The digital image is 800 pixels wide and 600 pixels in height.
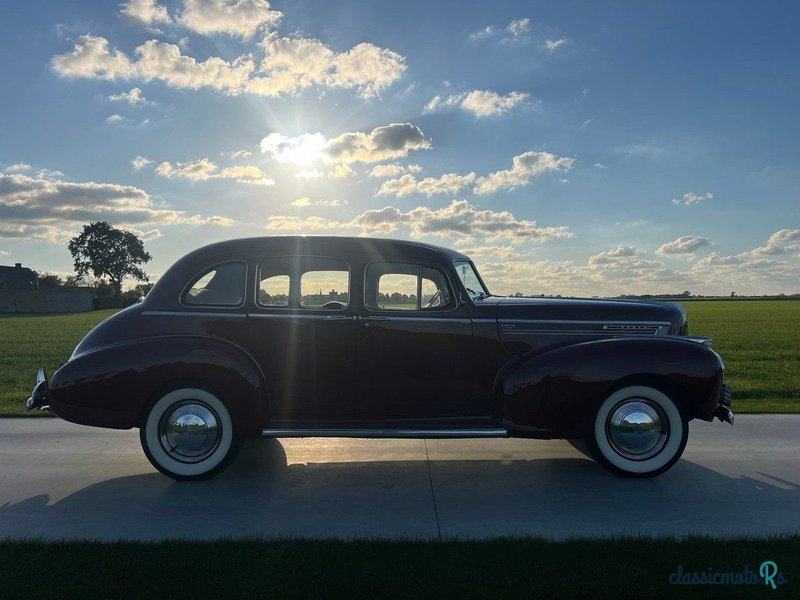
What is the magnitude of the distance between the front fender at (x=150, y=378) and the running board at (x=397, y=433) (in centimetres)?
22

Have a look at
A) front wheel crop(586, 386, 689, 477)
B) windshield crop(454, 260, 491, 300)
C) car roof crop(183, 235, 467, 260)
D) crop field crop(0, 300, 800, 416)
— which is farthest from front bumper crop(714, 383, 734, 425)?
crop field crop(0, 300, 800, 416)

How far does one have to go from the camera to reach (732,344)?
16.5 m

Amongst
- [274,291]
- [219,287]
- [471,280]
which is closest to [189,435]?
[219,287]

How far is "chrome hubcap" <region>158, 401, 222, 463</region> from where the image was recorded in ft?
14.4

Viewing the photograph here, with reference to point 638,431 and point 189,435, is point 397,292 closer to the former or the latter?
point 189,435

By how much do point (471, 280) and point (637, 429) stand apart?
5.77ft

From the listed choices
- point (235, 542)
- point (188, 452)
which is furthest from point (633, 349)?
point (188, 452)

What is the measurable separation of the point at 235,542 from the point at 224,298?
1.98 m

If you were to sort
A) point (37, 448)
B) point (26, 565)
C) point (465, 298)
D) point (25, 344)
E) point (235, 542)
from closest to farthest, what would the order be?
1. point (26, 565)
2. point (235, 542)
3. point (465, 298)
4. point (37, 448)
5. point (25, 344)

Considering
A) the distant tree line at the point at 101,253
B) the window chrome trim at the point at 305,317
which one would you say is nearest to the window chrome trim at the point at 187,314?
the window chrome trim at the point at 305,317

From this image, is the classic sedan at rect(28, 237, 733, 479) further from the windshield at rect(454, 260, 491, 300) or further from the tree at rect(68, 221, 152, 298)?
the tree at rect(68, 221, 152, 298)

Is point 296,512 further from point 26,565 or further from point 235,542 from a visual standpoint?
point 26,565

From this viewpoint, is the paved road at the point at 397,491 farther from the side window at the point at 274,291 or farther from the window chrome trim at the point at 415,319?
the side window at the point at 274,291

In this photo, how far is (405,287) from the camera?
4.67 meters
